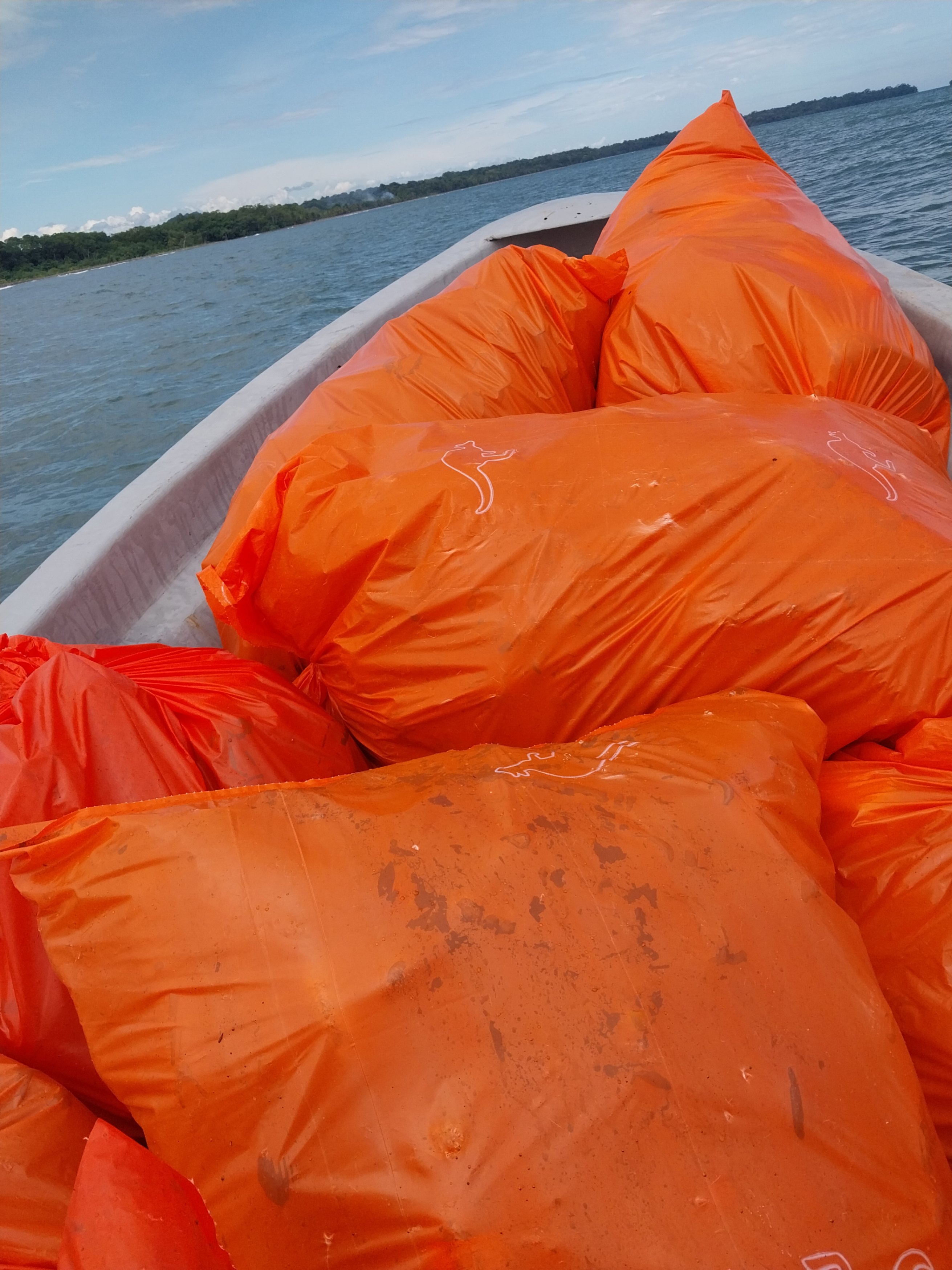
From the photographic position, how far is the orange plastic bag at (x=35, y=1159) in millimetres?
699

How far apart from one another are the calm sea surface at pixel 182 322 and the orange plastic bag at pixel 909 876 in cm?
289

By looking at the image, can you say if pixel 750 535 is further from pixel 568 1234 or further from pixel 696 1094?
pixel 568 1234

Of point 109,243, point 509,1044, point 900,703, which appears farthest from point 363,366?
point 109,243

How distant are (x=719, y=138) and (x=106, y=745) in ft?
9.27

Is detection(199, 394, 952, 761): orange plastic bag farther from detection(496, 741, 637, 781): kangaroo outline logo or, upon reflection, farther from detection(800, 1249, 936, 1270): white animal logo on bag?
detection(800, 1249, 936, 1270): white animal logo on bag

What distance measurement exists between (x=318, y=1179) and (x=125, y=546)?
1709mm

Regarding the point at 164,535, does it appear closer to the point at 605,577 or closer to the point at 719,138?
the point at 605,577

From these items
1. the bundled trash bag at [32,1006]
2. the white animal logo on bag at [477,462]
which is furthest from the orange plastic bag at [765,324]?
the bundled trash bag at [32,1006]

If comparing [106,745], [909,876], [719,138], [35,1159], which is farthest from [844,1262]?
[719,138]

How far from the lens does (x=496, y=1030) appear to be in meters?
0.71

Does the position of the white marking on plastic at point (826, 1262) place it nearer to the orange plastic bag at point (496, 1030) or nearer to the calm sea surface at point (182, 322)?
the orange plastic bag at point (496, 1030)

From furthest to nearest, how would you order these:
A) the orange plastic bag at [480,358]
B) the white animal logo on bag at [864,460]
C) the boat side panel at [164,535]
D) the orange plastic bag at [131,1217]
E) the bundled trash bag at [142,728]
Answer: the boat side panel at [164,535]
the orange plastic bag at [480,358]
the white animal logo on bag at [864,460]
the bundled trash bag at [142,728]
the orange plastic bag at [131,1217]

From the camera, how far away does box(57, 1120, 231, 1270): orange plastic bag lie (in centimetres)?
66

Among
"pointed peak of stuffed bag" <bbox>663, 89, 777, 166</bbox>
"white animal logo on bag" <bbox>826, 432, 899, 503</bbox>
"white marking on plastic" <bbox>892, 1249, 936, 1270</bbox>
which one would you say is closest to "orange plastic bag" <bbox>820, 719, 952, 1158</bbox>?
"white marking on plastic" <bbox>892, 1249, 936, 1270</bbox>
